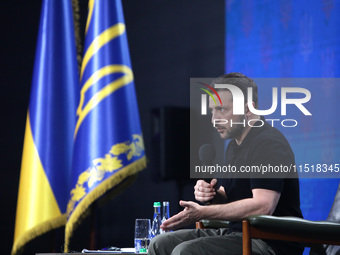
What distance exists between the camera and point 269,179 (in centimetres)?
175

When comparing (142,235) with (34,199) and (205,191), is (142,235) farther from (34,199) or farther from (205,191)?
(34,199)

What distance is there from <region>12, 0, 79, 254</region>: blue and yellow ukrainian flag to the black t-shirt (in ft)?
4.63

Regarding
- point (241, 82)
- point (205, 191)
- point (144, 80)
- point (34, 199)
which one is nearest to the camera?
point (205, 191)

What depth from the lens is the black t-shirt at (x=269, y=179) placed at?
176 cm

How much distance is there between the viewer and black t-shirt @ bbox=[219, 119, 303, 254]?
1763 mm

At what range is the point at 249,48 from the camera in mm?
3529

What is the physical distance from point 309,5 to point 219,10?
0.92 meters

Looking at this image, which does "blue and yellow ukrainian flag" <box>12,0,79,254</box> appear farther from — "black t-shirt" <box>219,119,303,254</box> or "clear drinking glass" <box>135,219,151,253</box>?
"black t-shirt" <box>219,119,303,254</box>

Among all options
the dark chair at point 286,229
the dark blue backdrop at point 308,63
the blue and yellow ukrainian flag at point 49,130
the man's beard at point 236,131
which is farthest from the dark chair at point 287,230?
the blue and yellow ukrainian flag at point 49,130

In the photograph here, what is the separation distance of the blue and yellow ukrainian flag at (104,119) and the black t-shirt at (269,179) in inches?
42.8

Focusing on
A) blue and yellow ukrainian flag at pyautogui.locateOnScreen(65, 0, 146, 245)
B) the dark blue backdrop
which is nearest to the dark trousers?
blue and yellow ukrainian flag at pyautogui.locateOnScreen(65, 0, 146, 245)

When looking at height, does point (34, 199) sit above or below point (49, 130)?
below

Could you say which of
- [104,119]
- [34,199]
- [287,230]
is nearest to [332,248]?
[287,230]

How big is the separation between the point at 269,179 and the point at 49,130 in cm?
176
